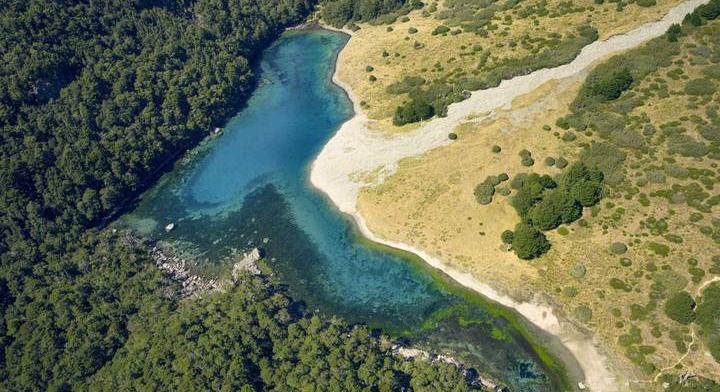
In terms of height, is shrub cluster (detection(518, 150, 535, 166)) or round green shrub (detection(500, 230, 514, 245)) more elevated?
shrub cluster (detection(518, 150, 535, 166))

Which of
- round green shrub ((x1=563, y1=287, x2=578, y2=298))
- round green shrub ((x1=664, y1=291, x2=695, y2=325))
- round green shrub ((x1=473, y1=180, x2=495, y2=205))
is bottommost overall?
round green shrub ((x1=563, y1=287, x2=578, y2=298))

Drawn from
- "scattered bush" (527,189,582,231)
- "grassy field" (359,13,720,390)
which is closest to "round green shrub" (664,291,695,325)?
"grassy field" (359,13,720,390)

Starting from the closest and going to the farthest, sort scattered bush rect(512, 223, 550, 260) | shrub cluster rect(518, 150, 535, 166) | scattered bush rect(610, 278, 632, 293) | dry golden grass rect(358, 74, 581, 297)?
scattered bush rect(610, 278, 632, 293), scattered bush rect(512, 223, 550, 260), dry golden grass rect(358, 74, 581, 297), shrub cluster rect(518, 150, 535, 166)

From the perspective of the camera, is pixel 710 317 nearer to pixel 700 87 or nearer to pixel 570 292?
pixel 570 292

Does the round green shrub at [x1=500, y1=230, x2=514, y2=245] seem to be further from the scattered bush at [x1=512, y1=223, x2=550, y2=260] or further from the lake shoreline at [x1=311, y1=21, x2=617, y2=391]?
the lake shoreline at [x1=311, y1=21, x2=617, y2=391]

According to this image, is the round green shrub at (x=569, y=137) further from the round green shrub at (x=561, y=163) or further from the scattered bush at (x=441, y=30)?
the scattered bush at (x=441, y=30)

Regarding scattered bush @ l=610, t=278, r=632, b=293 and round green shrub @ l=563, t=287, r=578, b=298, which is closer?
scattered bush @ l=610, t=278, r=632, b=293

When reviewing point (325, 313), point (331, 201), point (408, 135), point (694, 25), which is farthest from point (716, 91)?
point (325, 313)

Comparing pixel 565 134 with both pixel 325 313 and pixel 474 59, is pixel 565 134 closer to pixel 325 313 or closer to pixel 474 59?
pixel 474 59
